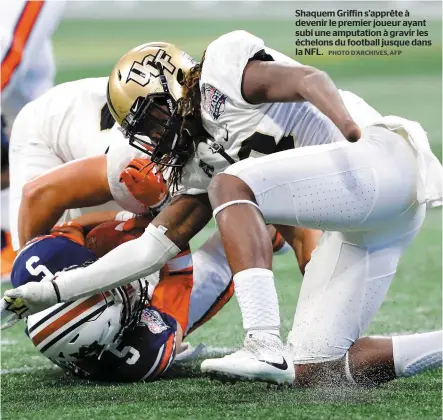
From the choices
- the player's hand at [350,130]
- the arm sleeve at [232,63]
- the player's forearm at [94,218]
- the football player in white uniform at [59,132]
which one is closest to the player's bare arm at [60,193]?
the player's forearm at [94,218]

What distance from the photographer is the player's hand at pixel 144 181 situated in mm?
2770

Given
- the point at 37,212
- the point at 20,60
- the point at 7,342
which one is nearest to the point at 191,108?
the point at 37,212

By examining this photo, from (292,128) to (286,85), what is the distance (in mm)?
273

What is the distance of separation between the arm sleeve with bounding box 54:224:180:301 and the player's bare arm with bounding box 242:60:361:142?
490 mm

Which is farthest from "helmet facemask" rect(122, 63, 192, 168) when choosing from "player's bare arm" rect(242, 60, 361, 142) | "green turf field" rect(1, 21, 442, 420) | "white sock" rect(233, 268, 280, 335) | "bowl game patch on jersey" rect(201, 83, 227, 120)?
"green turf field" rect(1, 21, 442, 420)

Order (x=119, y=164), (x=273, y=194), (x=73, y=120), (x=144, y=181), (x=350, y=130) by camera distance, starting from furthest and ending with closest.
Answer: (x=73, y=120), (x=119, y=164), (x=144, y=181), (x=273, y=194), (x=350, y=130)

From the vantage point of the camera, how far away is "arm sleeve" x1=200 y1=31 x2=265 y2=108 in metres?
2.28

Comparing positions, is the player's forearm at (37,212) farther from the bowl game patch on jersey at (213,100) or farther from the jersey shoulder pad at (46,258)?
the bowl game patch on jersey at (213,100)

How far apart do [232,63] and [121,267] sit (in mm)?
Result: 600

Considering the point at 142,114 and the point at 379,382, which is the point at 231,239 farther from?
the point at 379,382

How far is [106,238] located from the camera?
301 centimetres

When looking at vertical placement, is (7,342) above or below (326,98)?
below

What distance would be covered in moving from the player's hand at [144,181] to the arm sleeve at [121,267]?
0.23 metres

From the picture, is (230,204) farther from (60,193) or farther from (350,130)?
(60,193)
